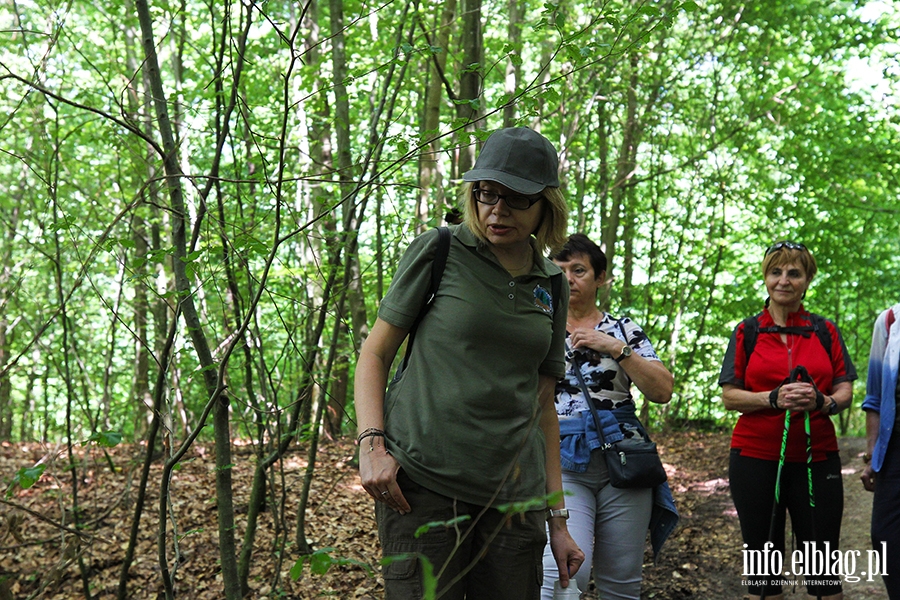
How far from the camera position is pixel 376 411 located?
2.16 metres

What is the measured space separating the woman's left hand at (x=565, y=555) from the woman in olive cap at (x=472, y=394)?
0.18m

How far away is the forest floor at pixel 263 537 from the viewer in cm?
507

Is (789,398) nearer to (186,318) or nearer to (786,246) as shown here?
(786,246)

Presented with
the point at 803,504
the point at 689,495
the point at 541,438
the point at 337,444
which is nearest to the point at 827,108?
the point at 689,495

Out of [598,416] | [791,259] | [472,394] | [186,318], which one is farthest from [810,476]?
[186,318]

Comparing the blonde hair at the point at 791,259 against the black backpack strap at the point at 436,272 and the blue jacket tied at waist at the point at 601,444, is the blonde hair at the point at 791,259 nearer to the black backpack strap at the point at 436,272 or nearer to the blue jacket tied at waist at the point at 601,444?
the blue jacket tied at waist at the point at 601,444

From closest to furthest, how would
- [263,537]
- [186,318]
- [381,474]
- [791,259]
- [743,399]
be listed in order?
[381,474] → [186,318] → [743,399] → [791,259] → [263,537]

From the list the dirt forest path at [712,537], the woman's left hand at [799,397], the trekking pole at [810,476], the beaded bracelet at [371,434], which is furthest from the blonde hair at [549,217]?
the dirt forest path at [712,537]

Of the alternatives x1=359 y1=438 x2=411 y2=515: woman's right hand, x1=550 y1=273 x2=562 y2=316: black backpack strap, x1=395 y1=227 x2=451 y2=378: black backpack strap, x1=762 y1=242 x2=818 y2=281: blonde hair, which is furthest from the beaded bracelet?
x1=762 y1=242 x2=818 y2=281: blonde hair

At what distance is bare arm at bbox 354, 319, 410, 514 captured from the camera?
6.79 feet

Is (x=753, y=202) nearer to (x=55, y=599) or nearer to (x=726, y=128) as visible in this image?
(x=726, y=128)

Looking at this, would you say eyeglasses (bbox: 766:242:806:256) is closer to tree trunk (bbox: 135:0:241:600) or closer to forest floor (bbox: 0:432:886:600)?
forest floor (bbox: 0:432:886:600)

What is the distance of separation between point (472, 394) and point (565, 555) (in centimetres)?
78

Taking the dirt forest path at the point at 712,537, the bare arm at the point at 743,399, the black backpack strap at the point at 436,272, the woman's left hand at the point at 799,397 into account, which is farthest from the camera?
the dirt forest path at the point at 712,537
